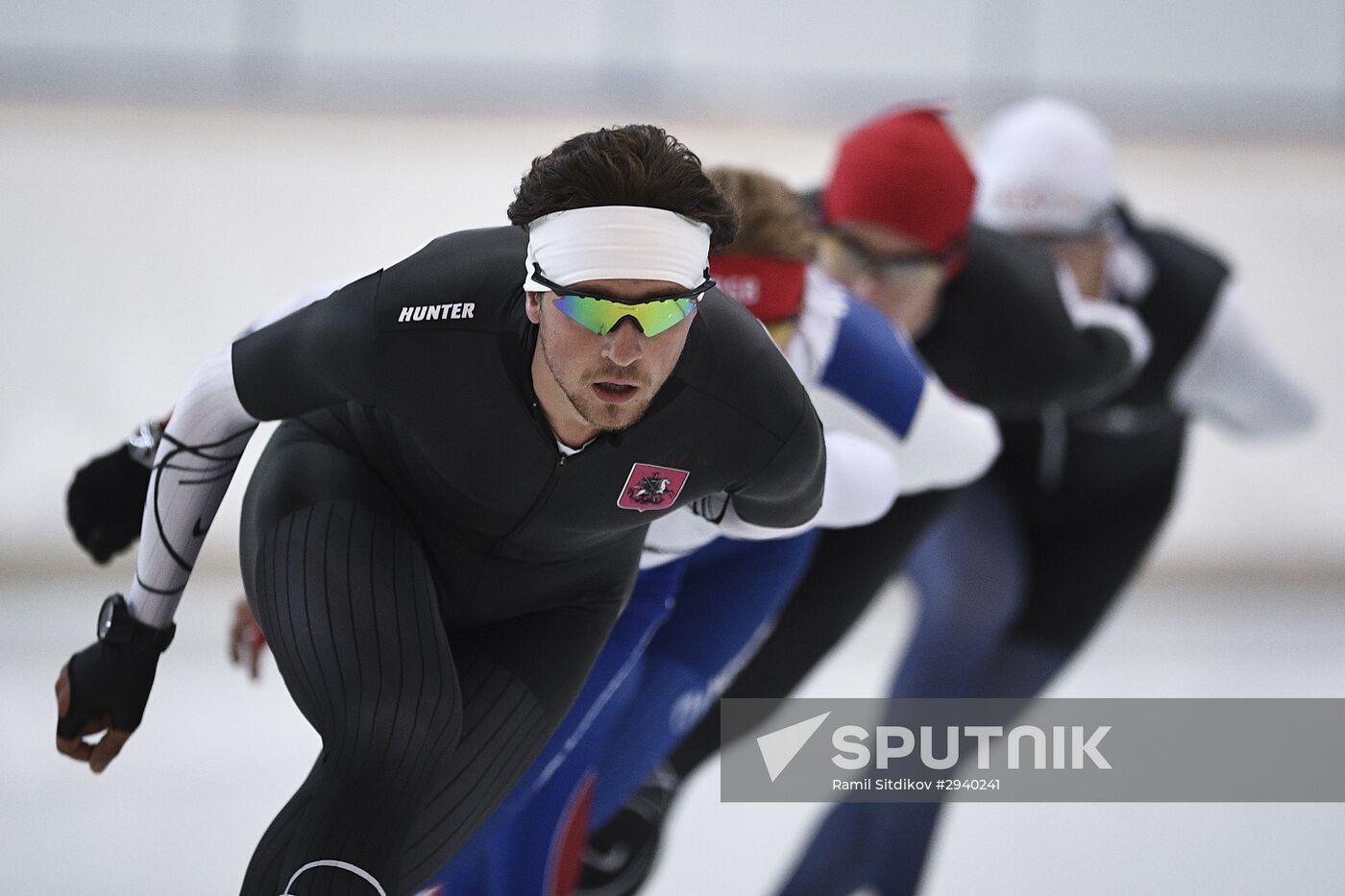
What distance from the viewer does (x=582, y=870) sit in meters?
2.46

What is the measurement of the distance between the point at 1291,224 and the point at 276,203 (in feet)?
11.8

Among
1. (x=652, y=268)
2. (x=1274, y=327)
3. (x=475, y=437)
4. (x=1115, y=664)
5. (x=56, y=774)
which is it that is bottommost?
(x=1115, y=664)

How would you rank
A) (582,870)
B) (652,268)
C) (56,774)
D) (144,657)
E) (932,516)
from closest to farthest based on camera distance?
(652,268), (144,657), (582,870), (932,516), (56,774)

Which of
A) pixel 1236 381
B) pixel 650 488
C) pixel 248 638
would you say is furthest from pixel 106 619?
pixel 1236 381

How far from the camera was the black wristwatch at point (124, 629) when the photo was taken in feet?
6.05

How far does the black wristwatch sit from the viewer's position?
184 centimetres

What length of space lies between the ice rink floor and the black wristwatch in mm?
1006

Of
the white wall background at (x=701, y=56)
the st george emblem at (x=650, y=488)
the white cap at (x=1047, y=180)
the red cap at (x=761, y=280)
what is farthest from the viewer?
the white wall background at (x=701, y=56)

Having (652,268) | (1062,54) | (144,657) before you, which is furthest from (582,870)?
(1062,54)

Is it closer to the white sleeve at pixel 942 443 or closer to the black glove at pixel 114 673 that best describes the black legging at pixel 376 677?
the black glove at pixel 114 673

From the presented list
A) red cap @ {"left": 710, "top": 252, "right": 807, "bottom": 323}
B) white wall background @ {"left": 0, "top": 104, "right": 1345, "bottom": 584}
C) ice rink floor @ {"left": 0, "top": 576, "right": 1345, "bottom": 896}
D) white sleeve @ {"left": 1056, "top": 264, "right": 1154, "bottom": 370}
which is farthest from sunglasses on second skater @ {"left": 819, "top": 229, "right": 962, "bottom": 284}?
white wall background @ {"left": 0, "top": 104, "right": 1345, "bottom": 584}

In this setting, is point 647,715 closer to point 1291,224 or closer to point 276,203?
point 276,203

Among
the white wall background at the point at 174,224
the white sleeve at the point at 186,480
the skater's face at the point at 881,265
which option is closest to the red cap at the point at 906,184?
the skater's face at the point at 881,265

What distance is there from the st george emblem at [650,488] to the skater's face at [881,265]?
4.05 feet
